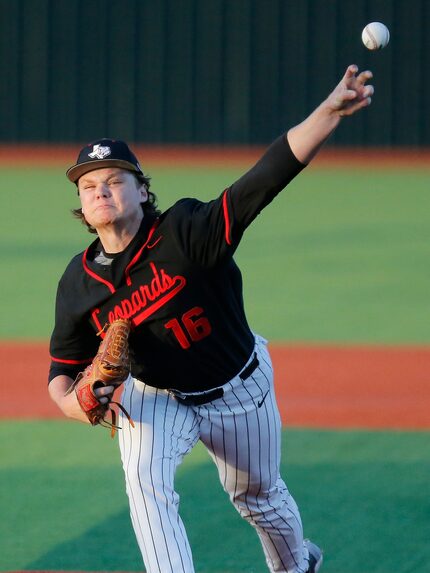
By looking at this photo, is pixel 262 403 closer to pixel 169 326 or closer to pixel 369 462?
pixel 169 326

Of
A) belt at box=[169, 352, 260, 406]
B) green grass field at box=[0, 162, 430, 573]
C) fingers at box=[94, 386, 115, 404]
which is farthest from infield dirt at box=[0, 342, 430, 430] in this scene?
fingers at box=[94, 386, 115, 404]

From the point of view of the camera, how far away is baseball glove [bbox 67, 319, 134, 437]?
3736 millimetres

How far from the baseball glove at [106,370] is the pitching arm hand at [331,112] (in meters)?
0.83

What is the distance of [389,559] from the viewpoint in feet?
15.7

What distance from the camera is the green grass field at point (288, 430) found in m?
4.99

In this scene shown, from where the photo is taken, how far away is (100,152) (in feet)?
12.8

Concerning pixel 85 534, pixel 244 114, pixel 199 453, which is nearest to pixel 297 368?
pixel 199 453

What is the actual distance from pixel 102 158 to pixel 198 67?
18.2m

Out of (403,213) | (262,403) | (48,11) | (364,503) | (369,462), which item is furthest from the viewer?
(48,11)

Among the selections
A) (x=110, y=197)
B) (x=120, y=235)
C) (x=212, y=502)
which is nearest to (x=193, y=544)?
(x=212, y=502)

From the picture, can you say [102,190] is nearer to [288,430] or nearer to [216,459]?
[216,459]

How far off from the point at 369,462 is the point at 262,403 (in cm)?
213

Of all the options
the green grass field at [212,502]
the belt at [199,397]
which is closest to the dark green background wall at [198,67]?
the green grass field at [212,502]

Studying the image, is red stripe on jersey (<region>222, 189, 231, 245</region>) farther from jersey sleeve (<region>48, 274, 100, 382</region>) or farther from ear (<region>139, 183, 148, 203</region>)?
jersey sleeve (<region>48, 274, 100, 382</region>)
